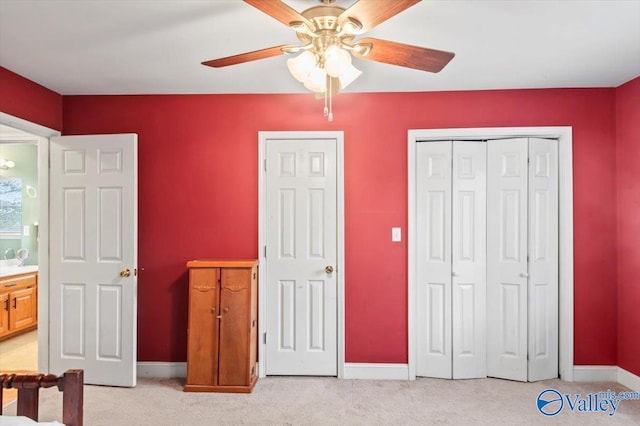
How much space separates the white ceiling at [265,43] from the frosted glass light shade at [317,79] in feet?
1.28

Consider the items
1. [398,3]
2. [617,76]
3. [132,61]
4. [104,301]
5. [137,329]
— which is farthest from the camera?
[137,329]

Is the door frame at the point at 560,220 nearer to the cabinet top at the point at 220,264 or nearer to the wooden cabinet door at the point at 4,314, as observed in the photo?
the cabinet top at the point at 220,264

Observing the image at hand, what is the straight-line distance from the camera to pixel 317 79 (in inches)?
69.6

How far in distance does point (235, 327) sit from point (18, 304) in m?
3.18

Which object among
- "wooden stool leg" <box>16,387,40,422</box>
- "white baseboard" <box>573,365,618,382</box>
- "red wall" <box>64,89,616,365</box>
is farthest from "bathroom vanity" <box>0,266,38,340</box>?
"white baseboard" <box>573,365,618,382</box>

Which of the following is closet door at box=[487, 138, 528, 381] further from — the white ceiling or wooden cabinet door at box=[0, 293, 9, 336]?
wooden cabinet door at box=[0, 293, 9, 336]

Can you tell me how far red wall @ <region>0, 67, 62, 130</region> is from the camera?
2.76 m

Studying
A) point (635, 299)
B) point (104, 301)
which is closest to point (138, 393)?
point (104, 301)

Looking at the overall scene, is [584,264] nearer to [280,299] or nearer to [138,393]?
[280,299]

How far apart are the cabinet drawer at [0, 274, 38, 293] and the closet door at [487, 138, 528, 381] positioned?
508 centimetres

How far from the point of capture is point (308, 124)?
3301mm

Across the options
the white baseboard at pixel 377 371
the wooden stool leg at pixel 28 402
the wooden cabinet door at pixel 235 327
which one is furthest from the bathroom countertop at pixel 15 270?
the white baseboard at pixel 377 371

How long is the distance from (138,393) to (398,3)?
10.5ft

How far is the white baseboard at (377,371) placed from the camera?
321 cm
